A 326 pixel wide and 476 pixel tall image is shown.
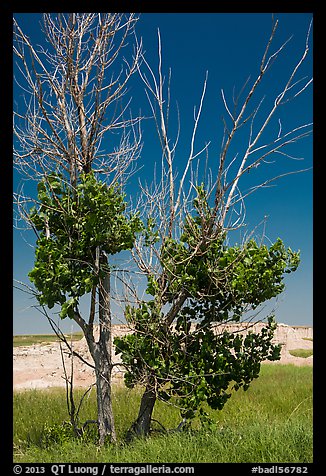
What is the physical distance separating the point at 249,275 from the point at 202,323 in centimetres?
77

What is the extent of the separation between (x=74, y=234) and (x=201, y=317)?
166 cm

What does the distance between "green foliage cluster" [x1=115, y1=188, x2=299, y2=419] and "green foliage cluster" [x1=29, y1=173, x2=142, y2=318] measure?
540 millimetres

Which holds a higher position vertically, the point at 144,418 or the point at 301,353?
the point at 144,418

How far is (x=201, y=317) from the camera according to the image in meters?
5.41

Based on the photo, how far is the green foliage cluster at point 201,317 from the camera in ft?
16.6

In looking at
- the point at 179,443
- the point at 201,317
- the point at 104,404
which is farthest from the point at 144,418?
the point at 201,317

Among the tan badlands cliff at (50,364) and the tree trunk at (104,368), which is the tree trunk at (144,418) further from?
the tan badlands cliff at (50,364)

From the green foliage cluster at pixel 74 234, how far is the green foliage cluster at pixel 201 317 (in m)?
0.54

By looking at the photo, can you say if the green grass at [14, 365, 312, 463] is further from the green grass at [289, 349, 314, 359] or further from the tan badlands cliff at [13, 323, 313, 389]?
the green grass at [289, 349, 314, 359]

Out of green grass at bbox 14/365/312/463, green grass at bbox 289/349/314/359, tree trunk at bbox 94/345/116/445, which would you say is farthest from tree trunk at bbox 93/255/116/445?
green grass at bbox 289/349/314/359

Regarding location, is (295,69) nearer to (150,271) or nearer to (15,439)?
(150,271)

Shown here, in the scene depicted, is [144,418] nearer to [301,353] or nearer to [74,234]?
[74,234]

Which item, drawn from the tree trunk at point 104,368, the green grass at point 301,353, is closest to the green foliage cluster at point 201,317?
the tree trunk at point 104,368
